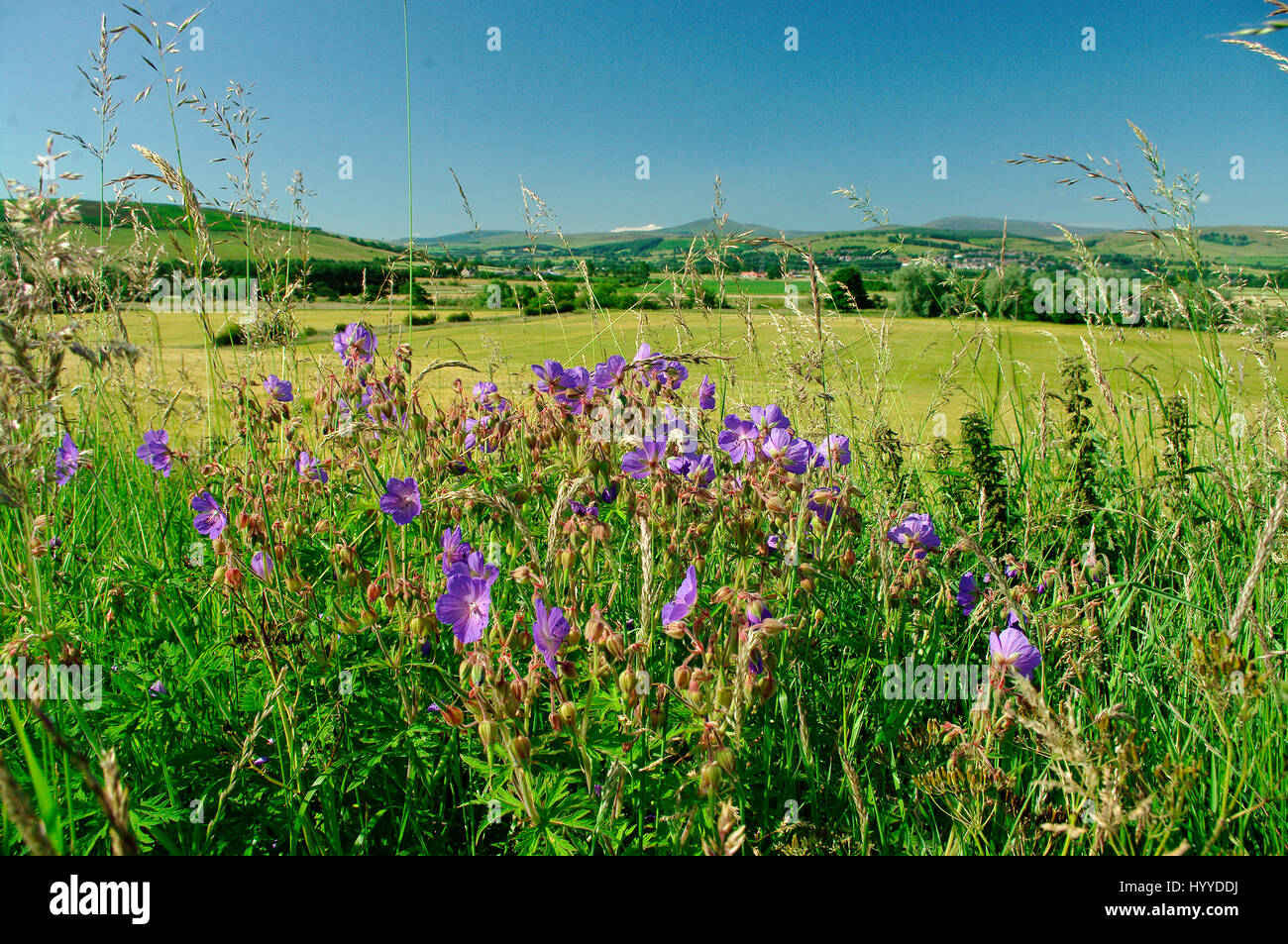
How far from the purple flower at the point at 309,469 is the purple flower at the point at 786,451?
1413 millimetres

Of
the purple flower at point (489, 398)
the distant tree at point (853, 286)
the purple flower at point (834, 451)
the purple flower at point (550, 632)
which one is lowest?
the purple flower at point (550, 632)

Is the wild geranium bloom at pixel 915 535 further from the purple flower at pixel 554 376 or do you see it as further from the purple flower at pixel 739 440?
the purple flower at pixel 554 376

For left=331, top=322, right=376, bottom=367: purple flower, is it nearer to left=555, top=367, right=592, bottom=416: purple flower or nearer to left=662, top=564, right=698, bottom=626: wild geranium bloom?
left=555, top=367, right=592, bottom=416: purple flower

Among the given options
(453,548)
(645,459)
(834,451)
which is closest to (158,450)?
(453,548)

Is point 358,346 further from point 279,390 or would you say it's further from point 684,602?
point 684,602

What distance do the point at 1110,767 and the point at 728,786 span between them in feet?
2.38

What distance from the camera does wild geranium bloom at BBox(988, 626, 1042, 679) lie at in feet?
5.05

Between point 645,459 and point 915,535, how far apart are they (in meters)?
0.78

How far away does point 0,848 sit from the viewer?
1330mm

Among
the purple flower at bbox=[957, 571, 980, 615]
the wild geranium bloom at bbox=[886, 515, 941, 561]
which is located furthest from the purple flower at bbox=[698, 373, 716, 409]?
the purple flower at bbox=[957, 571, 980, 615]

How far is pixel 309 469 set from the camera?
7.53 ft

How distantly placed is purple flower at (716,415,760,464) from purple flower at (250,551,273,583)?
1.19 meters

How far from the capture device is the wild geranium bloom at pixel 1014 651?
5.05ft

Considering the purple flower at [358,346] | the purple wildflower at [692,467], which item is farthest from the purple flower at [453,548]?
the purple flower at [358,346]
